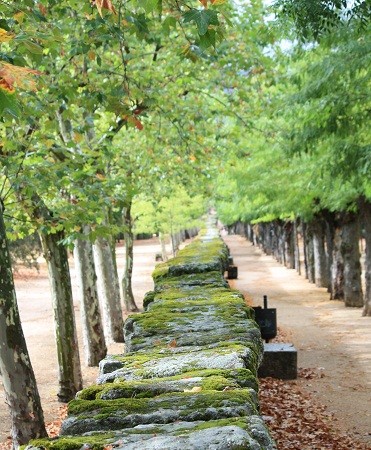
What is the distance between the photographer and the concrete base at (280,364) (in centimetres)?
1370

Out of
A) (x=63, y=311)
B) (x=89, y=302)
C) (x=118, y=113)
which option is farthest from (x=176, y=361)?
(x=89, y=302)

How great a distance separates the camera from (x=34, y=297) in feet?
117

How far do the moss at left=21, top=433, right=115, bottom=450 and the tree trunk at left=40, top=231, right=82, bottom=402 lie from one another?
9.05 m

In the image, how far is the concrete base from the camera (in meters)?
13.7

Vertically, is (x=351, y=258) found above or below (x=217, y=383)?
below

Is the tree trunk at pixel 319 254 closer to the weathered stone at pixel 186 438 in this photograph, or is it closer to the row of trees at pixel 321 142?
the row of trees at pixel 321 142

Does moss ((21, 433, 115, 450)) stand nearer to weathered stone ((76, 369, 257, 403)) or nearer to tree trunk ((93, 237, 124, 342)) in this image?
weathered stone ((76, 369, 257, 403))

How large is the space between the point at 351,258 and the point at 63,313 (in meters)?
14.0

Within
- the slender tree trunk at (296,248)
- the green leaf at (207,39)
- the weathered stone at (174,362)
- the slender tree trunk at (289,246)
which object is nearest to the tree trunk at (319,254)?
the slender tree trunk at (296,248)

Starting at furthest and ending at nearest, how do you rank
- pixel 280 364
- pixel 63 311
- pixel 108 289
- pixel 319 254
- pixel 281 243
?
1. pixel 281 243
2. pixel 319 254
3. pixel 108 289
4. pixel 280 364
5. pixel 63 311

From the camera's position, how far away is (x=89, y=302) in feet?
52.2

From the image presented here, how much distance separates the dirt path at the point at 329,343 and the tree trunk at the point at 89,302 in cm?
459

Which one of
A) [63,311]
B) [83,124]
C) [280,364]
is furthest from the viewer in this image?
[83,124]

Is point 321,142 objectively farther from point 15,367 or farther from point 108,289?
point 15,367
